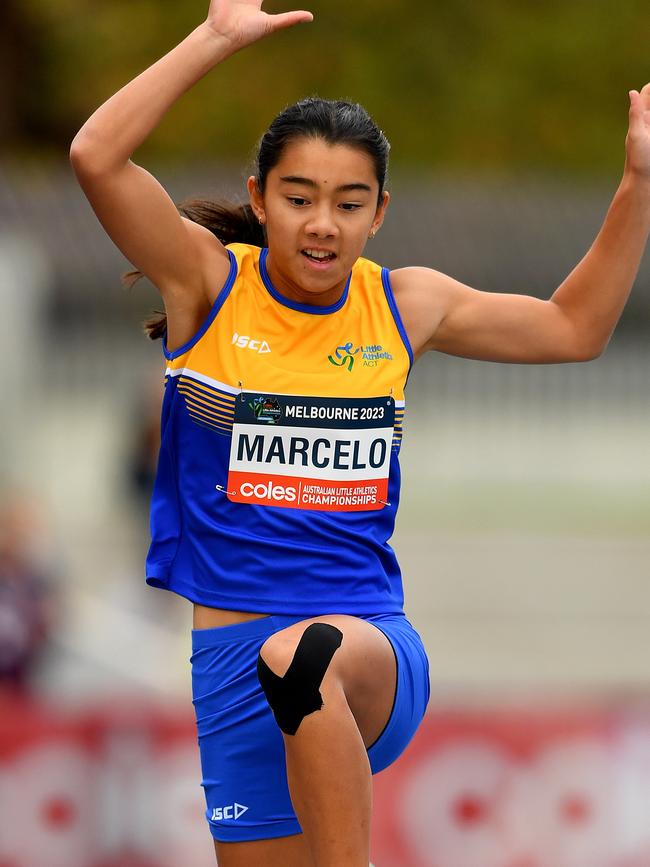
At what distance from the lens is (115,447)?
69.4 ft

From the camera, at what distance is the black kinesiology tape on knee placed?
12.6ft

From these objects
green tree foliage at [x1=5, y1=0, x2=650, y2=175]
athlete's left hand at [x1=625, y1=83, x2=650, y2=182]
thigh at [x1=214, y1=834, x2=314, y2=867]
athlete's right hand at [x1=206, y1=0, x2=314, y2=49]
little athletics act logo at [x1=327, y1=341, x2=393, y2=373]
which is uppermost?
green tree foliage at [x1=5, y1=0, x2=650, y2=175]

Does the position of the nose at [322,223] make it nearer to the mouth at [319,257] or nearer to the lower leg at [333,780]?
the mouth at [319,257]

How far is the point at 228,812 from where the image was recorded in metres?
4.27

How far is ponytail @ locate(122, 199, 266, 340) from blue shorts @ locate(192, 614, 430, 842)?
0.96 metres

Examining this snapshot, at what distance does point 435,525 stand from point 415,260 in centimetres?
409

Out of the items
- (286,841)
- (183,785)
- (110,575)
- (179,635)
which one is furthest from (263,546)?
(110,575)

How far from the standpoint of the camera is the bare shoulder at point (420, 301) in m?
4.38

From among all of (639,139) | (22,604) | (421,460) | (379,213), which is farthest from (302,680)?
(421,460)

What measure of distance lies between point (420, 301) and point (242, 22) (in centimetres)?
86

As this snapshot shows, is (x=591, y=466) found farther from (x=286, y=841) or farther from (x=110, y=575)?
(x=286, y=841)

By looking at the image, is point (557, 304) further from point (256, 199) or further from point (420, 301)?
point (256, 199)

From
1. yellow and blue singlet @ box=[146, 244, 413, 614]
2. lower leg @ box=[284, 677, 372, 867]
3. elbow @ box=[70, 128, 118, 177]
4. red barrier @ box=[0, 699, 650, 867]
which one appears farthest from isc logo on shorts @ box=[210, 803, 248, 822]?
red barrier @ box=[0, 699, 650, 867]

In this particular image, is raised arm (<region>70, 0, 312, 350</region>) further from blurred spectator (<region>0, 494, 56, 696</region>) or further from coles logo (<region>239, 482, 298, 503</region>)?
blurred spectator (<region>0, 494, 56, 696</region>)
